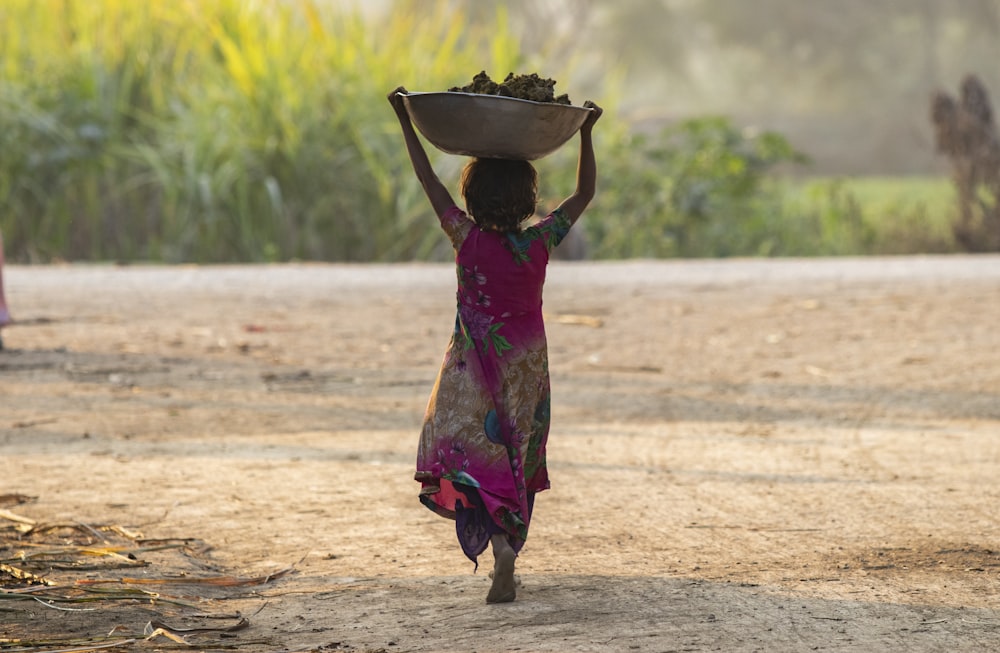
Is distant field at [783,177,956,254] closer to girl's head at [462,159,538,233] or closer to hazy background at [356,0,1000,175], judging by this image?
girl's head at [462,159,538,233]

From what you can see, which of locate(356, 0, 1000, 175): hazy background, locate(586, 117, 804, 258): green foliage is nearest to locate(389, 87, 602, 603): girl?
locate(586, 117, 804, 258): green foliage

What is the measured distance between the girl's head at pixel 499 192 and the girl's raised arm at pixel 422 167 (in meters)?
0.09

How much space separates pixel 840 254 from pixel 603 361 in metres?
7.32

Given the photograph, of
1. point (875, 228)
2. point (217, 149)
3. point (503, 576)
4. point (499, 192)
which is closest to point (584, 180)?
point (499, 192)

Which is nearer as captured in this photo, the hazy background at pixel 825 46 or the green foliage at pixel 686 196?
the green foliage at pixel 686 196

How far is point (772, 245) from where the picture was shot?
1417 cm

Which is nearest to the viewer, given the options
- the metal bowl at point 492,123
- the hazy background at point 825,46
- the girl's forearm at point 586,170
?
the metal bowl at point 492,123

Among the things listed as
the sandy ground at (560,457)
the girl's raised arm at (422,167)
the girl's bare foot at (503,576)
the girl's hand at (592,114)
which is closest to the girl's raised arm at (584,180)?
the girl's hand at (592,114)

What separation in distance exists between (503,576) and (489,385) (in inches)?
17.9

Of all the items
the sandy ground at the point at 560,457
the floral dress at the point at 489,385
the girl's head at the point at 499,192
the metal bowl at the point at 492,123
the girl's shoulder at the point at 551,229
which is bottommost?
the sandy ground at the point at 560,457

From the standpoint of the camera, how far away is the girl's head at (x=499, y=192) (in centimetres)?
371

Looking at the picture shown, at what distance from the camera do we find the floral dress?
3.76 metres

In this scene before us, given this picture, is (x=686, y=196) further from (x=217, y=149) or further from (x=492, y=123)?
(x=492, y=123)

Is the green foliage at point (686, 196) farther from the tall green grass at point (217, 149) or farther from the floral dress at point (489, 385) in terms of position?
the floral dress at point (489, 385)
